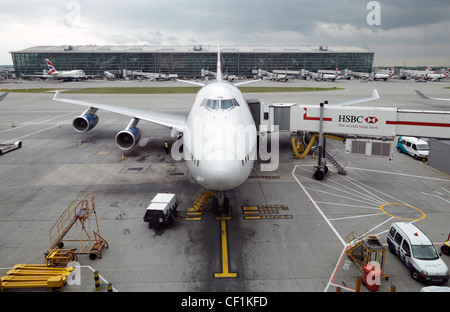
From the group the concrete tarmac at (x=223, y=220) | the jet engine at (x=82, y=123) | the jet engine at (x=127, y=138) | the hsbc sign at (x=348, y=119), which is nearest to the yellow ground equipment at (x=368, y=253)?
the concrete tarmac at (x=223, y=220)

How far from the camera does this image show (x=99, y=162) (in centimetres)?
2639

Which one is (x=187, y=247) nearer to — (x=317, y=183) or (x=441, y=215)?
(x=317, y=183)

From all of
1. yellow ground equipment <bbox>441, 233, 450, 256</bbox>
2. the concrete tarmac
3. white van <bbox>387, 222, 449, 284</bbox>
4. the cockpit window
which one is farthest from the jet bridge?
white van <bbox>387, 222, 449, 284</bbox>

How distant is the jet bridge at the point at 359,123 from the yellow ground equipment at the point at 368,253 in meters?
9.68

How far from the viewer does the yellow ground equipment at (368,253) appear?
11562mm

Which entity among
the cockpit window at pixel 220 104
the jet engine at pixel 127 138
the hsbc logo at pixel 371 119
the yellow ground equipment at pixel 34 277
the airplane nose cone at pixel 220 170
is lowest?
the yellow ground equipment at pixel 34 277

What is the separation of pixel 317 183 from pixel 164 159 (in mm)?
14094

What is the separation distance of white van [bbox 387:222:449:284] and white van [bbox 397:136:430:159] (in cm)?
1787

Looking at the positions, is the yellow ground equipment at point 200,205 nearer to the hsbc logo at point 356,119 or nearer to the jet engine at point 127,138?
the jet engine at point 127,138

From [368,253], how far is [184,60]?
539ft

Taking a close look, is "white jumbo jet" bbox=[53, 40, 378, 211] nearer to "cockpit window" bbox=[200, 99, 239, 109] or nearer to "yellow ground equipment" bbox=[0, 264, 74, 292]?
"cockpit window" bbox=[200, 99, 239, 109]

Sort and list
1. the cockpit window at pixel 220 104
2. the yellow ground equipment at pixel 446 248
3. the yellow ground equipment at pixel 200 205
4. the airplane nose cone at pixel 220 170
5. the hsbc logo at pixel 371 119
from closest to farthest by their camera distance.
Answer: the airplane nose cone at pixel 220 170 < the yellow ground equipment at pixel 446 248 < the cockpit window at pixel 220 104 < the yellow ground equipment at pixel 200 205 < the hsbc logo at pixel 371 119
